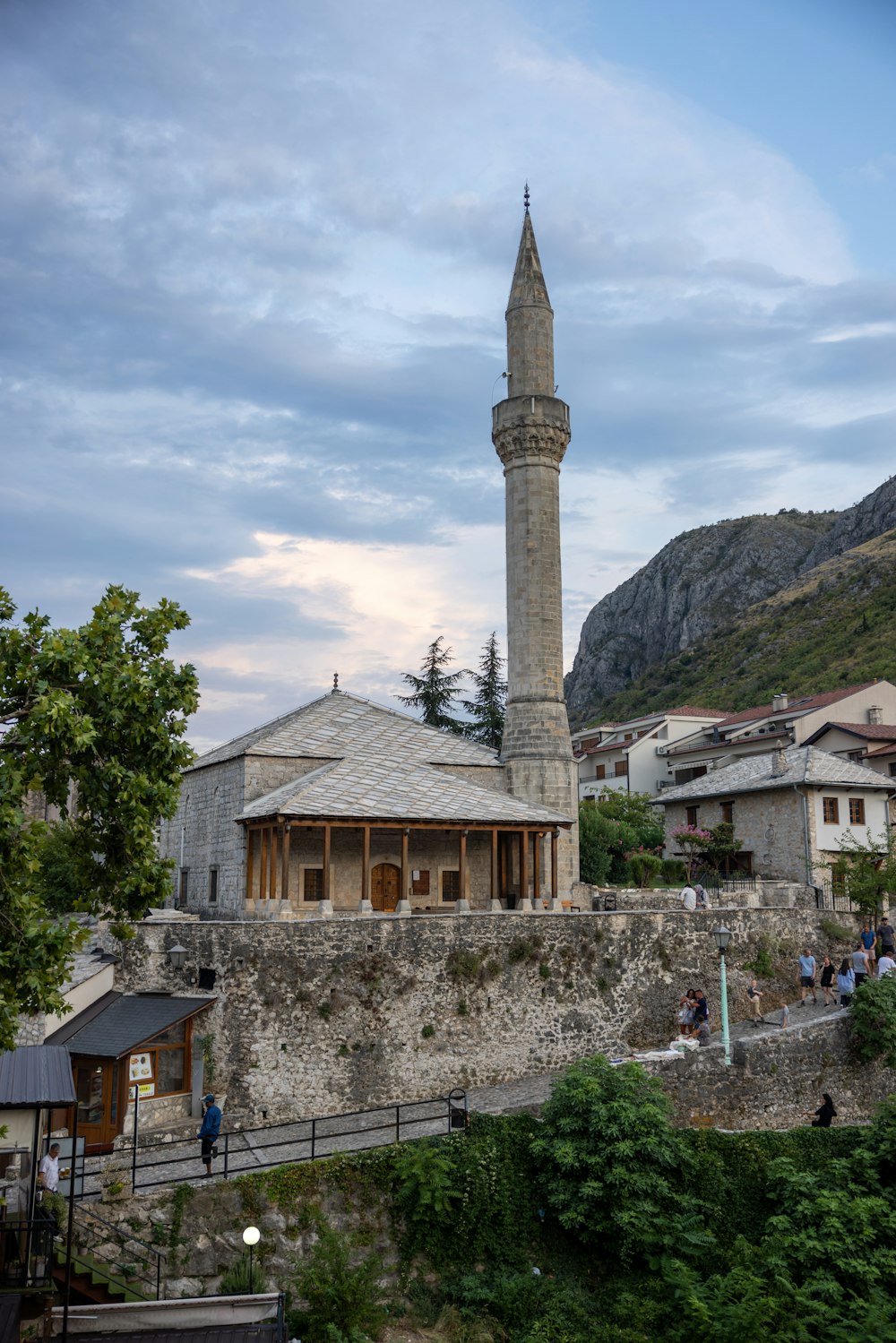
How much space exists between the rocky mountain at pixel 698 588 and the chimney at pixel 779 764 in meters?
65.5

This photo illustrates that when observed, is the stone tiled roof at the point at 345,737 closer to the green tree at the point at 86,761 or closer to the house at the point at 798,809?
the house at the point at 798,809

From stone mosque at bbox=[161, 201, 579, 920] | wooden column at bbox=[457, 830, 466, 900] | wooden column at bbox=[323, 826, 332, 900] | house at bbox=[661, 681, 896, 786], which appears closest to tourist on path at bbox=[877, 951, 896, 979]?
stone mosque at bbox=[161, 201, 579, 920]

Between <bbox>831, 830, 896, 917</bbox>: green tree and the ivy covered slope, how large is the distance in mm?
31238

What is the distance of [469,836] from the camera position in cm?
3081

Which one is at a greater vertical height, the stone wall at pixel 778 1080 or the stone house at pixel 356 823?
the stone house at pixel 356 823

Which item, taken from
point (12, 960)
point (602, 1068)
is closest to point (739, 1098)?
point (602, 1068)

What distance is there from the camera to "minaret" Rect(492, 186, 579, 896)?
32.9 meters

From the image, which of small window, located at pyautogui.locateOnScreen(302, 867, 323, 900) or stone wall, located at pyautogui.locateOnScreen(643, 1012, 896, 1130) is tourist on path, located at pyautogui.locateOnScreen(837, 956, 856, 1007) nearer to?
stone wall, located at pyautogui.locateOnScreen(643, 1012, 896, 1130)

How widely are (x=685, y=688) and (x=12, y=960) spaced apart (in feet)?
290

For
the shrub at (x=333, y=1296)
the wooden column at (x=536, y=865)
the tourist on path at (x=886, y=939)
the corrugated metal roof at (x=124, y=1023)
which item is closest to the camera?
the shrub at (x=333, y=1296)

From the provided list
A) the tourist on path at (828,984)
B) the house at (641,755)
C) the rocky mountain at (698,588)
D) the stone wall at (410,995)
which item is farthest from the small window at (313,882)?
the rocky mountain at (698,588)

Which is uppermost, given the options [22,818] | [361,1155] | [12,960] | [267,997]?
[22,818]

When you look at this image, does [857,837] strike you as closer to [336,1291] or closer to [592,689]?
[336,1291]

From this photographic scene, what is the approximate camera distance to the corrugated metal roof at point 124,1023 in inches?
765
